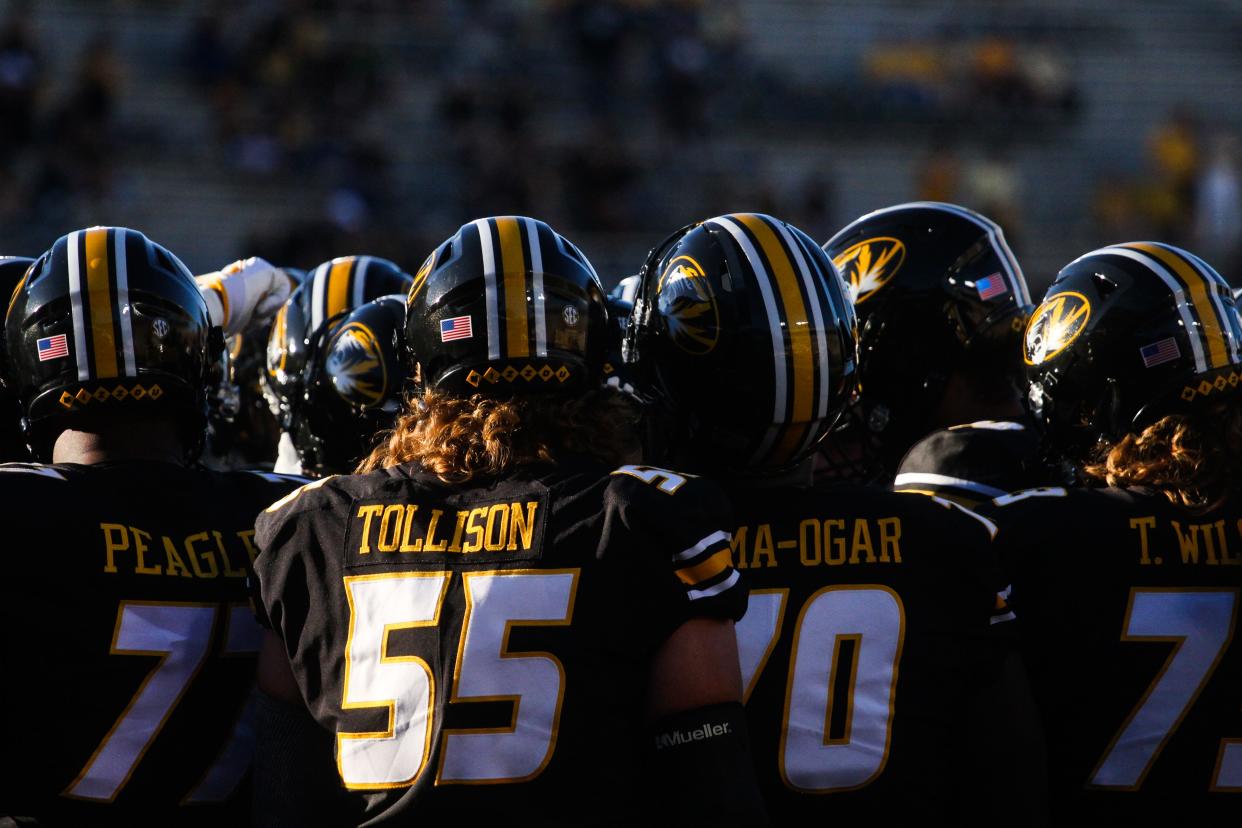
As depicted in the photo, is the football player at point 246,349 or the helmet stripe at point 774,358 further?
the football player at point 246,349

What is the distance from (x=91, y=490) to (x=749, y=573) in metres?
1.28

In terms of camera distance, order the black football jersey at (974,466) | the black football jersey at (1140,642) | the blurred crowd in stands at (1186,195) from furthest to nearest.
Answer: the blurred crowd in stands at (1186,195)
the black football jersey at (974,466)
the black football jersey at (1140,642)

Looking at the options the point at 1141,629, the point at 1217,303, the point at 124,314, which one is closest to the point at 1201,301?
the point at 1217,303

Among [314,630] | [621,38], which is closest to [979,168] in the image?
[621,38]

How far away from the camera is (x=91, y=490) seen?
9.25 ft

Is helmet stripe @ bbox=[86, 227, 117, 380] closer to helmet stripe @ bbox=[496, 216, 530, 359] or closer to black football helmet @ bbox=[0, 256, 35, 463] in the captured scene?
black football helmet @ bbox=[0, 256, 35, 463]

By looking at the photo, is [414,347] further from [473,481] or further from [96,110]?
[96,110]

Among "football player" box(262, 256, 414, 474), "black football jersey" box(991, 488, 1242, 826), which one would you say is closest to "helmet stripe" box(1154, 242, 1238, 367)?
"black football jersey" box(991, 488, 1242, 826)

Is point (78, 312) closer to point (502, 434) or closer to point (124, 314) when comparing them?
point (124, 314)

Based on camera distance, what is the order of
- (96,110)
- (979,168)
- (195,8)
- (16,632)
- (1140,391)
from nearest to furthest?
(16,632)
(1140,391)
(96,110)
(195,8)
(979,168)

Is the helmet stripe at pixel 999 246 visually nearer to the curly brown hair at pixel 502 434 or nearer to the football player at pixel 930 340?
the football player at pixel 930 340

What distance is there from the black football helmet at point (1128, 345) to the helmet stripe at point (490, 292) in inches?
52.9

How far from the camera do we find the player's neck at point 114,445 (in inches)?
117

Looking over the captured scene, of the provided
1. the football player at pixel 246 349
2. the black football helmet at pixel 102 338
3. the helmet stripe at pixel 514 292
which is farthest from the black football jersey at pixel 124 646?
the football player at pixel 246 349
